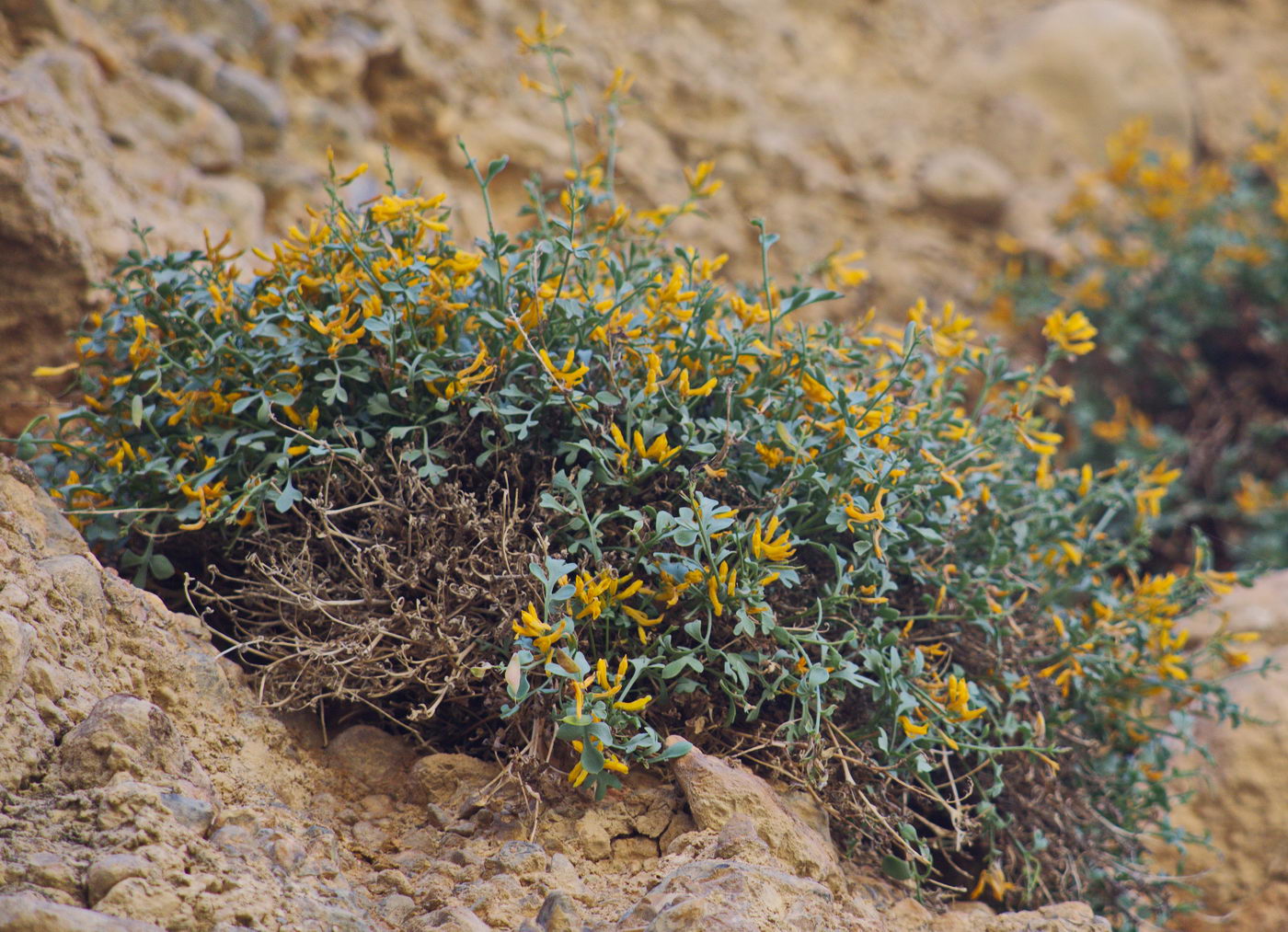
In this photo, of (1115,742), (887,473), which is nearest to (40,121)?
(887,473)

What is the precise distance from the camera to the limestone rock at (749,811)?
5.85 ft

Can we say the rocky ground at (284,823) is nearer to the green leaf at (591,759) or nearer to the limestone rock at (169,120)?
the green leaf at (591,759)

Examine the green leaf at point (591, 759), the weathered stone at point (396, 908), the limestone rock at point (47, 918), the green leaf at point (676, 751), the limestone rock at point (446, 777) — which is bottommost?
the limestone rock at point (446, 777)

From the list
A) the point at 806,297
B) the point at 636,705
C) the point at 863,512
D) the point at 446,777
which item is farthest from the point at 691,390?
the point at 446,777

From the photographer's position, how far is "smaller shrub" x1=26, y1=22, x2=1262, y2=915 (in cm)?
184

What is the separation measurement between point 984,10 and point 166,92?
427 centimetres

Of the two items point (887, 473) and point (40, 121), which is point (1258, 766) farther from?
point (40, 121)

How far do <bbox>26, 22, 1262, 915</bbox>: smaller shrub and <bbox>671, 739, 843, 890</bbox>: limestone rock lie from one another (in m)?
0.07

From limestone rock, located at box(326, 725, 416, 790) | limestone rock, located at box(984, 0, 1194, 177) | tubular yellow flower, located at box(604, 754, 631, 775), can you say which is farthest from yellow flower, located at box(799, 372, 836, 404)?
limestone rock, located at box(984, 0, 1194, 177)

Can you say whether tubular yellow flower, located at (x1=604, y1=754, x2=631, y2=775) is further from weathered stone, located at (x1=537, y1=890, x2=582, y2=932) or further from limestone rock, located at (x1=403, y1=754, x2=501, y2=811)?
limestone rock, located at (x1=403, y1=754, x2=501, y2=811)

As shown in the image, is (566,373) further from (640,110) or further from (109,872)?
(640,110)

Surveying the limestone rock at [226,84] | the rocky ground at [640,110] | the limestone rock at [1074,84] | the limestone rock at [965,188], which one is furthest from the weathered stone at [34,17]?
the limestone rock at [1074,84]

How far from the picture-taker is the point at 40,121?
9.38 feet

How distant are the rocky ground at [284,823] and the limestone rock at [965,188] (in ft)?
12.2
